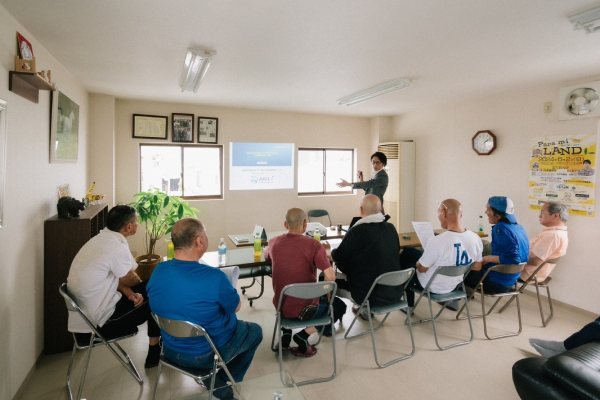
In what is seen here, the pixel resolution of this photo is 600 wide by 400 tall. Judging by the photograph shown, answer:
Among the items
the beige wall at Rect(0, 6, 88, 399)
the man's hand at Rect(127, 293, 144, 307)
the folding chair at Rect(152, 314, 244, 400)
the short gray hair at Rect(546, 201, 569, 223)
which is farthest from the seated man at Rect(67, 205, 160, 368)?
the short gray hair at Rect(546, 201, 569, 223)

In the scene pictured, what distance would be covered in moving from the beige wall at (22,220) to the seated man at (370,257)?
2273mm

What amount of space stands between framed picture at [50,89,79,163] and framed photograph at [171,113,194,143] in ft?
5.39

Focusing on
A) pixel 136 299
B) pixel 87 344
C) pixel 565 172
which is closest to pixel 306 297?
pixel 136 299

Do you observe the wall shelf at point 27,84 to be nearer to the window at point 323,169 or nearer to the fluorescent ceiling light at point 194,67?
the fluorescent ceiling light at point 194,67

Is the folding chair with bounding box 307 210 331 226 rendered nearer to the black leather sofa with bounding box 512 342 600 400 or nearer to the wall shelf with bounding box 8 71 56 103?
the wall shelf with bounding box 8 71 56 103

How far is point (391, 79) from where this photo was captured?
399cm

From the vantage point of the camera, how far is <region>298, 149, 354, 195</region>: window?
22.0 ft

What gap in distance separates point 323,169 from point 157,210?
3367 millimetres

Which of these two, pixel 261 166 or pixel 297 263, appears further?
pixel 261 166

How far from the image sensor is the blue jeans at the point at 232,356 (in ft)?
6.27

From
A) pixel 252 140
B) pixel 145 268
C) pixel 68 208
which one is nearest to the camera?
pixel 68 208

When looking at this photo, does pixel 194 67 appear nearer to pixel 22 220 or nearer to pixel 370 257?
pixel 22 220

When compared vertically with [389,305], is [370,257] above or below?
above

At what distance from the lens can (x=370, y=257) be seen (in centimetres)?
274
